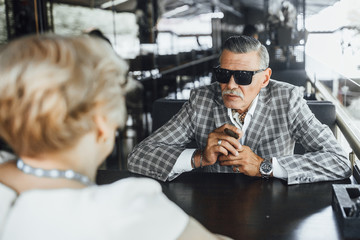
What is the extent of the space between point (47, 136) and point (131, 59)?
6.18m

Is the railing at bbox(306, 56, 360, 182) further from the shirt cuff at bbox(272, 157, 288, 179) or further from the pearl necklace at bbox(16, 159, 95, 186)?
the pearl necklace at bbox(16, 159, 95, 186)

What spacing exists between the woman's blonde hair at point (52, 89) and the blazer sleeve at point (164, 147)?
3.85 ft

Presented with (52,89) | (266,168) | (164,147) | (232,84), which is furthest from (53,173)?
(232,84)

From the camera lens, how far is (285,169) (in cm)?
192

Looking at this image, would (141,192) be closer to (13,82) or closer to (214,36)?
(13,82)

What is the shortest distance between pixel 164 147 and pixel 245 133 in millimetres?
474

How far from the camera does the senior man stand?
6.50ft

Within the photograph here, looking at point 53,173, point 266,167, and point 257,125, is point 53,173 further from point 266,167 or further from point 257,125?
point 257,125

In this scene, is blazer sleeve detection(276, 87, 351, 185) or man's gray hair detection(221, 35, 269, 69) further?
man's gray hair detection(221, 35, 269, 69)

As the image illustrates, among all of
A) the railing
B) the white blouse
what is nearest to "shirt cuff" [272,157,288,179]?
the railing

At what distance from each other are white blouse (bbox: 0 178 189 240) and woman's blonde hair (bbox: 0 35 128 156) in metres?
0.11

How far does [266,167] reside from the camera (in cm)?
197

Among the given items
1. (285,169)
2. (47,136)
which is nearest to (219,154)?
(285,169)

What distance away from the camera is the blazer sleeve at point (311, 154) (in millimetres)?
1911
